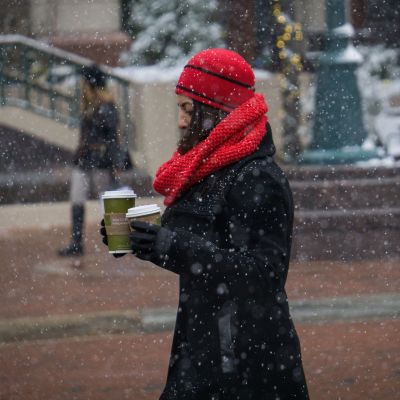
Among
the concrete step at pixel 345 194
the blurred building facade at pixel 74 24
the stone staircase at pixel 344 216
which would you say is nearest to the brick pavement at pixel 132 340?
the stone staircase at pixel 344 216

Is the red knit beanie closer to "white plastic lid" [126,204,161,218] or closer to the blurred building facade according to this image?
"white plastic lid" [126,204,161,218]

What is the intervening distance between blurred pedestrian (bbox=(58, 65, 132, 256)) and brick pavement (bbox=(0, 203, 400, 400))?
47cm

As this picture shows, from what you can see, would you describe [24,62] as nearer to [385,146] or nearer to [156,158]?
[156,158]

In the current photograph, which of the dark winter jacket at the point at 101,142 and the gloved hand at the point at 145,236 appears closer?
the gloved hand at the point at 145,236

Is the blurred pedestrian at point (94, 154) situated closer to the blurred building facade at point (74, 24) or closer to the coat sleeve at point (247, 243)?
the blurred building facade at point (74, 24)

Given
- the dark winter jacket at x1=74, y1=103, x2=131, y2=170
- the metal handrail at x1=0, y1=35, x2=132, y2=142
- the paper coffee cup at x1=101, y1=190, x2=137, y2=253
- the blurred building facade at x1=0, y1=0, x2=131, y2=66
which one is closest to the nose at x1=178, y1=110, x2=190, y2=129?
the paper coffee cup at x1=101, y1=190, x2=137, y2=253

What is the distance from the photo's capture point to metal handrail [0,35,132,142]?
17.2 meters

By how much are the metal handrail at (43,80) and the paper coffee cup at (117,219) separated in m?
14.4

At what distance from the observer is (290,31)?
53.5 feet

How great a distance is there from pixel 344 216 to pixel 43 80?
8.61 meters

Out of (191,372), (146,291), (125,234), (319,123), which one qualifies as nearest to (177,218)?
(125,234)

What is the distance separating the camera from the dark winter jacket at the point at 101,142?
11.4 meters

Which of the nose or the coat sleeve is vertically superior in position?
the nose

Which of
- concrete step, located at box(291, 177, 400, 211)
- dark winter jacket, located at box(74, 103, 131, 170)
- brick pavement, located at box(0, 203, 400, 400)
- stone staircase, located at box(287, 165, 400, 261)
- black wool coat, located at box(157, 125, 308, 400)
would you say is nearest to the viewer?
black wool coat, located at box(157, 125, 308, 400)
